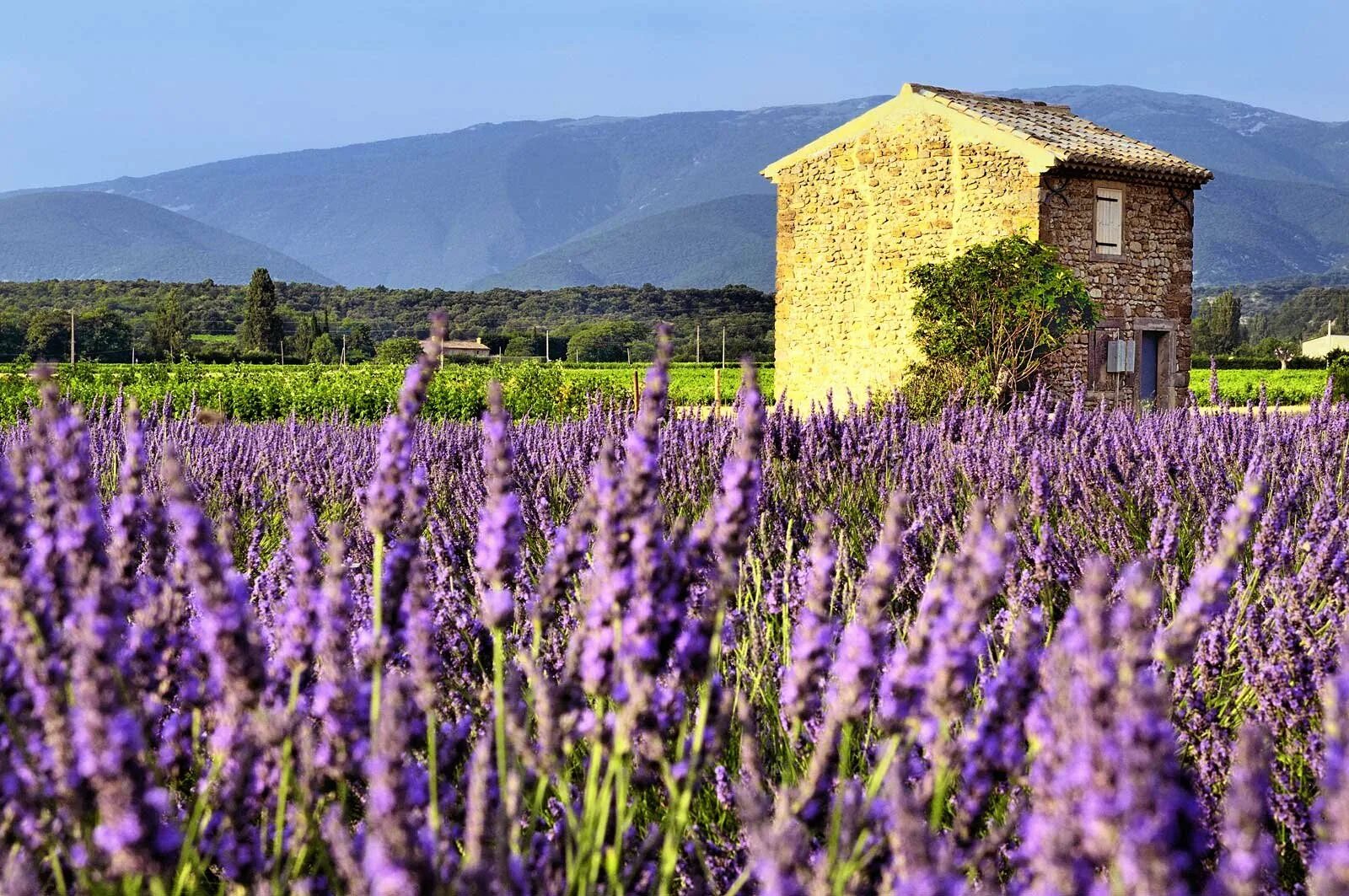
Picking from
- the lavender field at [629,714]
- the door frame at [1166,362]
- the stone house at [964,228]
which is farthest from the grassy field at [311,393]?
the lavender field at [629,714]

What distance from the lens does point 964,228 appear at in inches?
735

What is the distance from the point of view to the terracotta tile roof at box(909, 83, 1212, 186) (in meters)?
18.2

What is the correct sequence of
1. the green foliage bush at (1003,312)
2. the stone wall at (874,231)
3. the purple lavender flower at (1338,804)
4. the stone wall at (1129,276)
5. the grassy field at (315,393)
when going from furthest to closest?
1. the stone wall at (874,231)
2. the stone wall at (1129,276)
3. the green foliage bush at (1003,312)
4. the grassy field at (315,393)
5. the purple lavender flower at (1338,804)

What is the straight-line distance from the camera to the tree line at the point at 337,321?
70.1 meters

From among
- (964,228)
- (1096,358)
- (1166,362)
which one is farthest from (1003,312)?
(1166,362)

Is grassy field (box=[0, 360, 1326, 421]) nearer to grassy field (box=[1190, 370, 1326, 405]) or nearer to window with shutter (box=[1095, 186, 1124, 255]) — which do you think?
window with shutter (box=[1095, 186, 1124, 255])

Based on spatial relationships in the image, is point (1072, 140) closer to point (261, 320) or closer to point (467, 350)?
point (467, 350)

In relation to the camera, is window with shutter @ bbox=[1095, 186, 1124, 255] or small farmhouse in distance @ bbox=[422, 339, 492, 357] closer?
window with shutter @ bbox=[1095, 186, 1124, 255]

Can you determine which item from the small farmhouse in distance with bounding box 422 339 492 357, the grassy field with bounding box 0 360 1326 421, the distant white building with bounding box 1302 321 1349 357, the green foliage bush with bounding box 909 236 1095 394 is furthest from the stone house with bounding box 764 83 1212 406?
the distant white building with bounding box 1302 321 1349 357

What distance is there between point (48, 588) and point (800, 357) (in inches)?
780

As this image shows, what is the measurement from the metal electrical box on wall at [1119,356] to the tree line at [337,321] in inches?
1381

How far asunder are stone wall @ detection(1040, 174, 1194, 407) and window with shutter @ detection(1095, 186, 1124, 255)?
0.11 metres

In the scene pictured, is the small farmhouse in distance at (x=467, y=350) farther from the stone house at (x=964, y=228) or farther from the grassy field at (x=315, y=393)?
the stone house at (x=964, y=228)

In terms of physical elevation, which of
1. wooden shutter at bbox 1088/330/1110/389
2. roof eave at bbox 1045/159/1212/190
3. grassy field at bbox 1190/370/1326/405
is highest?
roof eave at bbox 1045/159/1212/190
